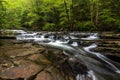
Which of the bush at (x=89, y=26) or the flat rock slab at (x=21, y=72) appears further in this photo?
the bush at (x=89, y=26)

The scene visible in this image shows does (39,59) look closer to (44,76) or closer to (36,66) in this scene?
(36,66)

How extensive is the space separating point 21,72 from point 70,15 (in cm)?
1574

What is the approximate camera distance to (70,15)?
19953 mm

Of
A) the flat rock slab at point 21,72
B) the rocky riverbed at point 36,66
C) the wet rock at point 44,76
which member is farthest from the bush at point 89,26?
the wet rock at point 44,76

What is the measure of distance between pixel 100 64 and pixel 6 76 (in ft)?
13.5

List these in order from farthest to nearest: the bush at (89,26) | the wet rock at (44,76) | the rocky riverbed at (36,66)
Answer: the bush at (89,26) → the rocky riverbed at (36,66) → the wet rock at (44,76)

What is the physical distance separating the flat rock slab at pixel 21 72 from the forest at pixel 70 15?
18.0 ft

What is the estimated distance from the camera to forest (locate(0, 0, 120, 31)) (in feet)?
56.4

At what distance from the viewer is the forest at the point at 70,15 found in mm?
17203

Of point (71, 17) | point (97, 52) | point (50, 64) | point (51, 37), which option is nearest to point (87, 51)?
point (97, 52)

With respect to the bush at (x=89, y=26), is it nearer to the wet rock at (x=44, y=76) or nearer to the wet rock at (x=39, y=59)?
the wet rock at (x=39, y=59)

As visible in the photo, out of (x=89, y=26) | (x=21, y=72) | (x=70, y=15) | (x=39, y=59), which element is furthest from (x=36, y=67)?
(x=70, y=15)

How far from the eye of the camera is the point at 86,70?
19.3ft

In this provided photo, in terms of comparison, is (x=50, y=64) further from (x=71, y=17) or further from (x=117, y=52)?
(x=71, y=17)
